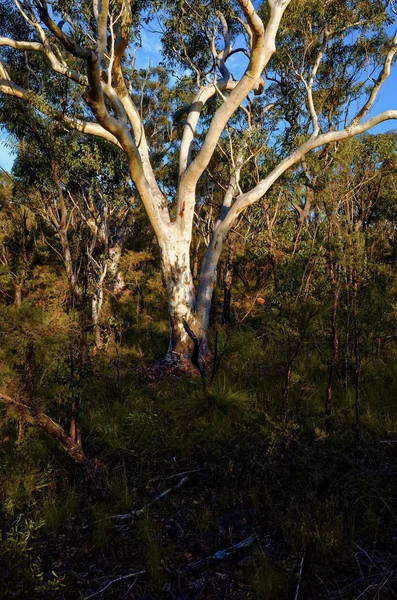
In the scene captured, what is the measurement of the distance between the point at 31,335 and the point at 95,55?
3716mm

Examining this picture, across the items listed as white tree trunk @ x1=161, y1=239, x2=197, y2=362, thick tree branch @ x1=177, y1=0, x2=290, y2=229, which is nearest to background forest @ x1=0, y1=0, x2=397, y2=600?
white tree trunk @ x1=161, y1=239, x2=197, y2=362

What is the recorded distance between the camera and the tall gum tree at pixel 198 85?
6363 millimetres

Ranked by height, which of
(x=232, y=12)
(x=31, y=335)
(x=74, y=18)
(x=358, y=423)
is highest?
(x=232, y=12)

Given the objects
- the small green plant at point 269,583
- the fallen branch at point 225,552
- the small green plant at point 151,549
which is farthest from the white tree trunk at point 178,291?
the small green plant at point 269,583

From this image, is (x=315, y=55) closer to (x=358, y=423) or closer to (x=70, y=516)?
(x=358, y=423)

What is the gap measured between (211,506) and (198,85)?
8967 mm

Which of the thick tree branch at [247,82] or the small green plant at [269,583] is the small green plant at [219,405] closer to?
the small green plant at [269,583]

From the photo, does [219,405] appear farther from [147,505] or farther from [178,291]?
[178,291]

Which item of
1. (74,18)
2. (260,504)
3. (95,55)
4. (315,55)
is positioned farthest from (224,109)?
(260,504)

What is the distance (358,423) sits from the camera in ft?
11.8

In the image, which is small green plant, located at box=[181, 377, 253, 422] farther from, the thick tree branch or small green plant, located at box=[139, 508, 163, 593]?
the thick tree branch

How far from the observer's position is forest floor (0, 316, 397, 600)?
2342 millimetres

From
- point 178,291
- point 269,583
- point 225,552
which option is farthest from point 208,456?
point 178,291

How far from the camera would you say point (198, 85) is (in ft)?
30.2
